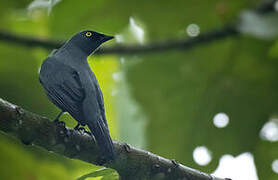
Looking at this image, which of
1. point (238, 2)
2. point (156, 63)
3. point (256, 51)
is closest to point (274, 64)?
point (256, 51)

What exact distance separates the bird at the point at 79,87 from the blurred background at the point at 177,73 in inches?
63.8

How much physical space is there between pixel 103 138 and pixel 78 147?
6.8 inches

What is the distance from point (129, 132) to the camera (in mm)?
6227

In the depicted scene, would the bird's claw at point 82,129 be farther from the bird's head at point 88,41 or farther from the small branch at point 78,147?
the bird's head at point 88,41

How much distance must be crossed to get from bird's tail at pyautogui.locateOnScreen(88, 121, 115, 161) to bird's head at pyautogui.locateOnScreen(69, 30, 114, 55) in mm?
650

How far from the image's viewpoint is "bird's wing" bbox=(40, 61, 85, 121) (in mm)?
3031

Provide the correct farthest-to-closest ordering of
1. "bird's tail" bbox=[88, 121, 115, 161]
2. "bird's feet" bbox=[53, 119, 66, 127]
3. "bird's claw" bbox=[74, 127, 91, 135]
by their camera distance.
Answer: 1. "bird's claw" bbox=[74, 127, 91, 135]
2. "bird's feet" bbox=[53, 119, 66, 127]
3. "bird's tail" bbox=[88, 121, 115, 161]

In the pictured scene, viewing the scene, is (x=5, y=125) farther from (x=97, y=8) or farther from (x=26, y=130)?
(x=97, y=8)

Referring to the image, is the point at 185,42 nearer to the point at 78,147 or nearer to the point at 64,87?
the point at 64,87

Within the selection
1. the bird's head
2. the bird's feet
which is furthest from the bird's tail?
the bird's head

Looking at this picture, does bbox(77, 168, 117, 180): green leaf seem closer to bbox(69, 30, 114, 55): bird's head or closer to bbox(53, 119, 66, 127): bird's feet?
bbox(53, 119, 66, 127): bird's feet

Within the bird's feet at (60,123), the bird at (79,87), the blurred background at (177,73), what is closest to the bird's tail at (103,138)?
the bird at (79,87)

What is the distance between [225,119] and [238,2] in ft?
5.36

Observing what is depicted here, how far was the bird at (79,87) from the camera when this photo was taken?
2.93 m
